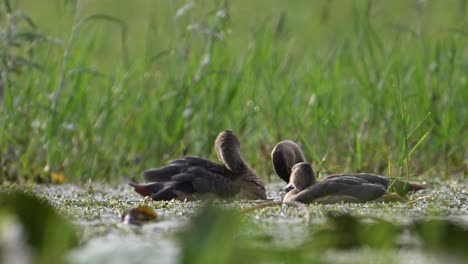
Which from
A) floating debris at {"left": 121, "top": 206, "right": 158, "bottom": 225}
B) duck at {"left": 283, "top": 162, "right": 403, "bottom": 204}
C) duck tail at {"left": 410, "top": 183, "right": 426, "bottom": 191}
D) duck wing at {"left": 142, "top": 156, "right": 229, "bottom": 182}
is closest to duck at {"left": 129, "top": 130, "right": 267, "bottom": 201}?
duck wing at {"left": 142, "top": 156, "right": 229, "bottom": 182}

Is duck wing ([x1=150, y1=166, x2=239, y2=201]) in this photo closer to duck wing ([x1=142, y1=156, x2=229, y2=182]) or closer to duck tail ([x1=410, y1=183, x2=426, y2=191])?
duck wing ([x1=142, y1=156, x2=229, y2=182])

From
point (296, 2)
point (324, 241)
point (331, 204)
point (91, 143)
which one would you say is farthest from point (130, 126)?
point (296, 2)

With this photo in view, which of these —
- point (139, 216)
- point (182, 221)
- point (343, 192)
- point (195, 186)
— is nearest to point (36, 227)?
point (139, 216)

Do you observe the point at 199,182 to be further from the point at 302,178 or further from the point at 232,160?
the point at 302,178

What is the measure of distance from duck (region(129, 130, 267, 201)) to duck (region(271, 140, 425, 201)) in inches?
7.4

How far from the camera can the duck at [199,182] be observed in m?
4.99

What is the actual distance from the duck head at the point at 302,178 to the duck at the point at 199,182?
316 millimetres

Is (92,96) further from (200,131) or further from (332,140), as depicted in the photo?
(332,140)

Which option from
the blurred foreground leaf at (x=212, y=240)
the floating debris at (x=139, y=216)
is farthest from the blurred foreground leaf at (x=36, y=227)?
the floating debris at (x=139, y=216)

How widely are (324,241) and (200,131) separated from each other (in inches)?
148

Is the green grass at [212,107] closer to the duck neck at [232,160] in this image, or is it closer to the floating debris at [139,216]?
the duck neck at [232,160]

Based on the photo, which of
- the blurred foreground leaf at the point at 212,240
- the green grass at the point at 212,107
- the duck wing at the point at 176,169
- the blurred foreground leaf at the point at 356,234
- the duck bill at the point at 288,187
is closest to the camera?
the blurred foreground leaf at the point at 212,240

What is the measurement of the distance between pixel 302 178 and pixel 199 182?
0.58 metres

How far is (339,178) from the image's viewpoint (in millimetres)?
4641
